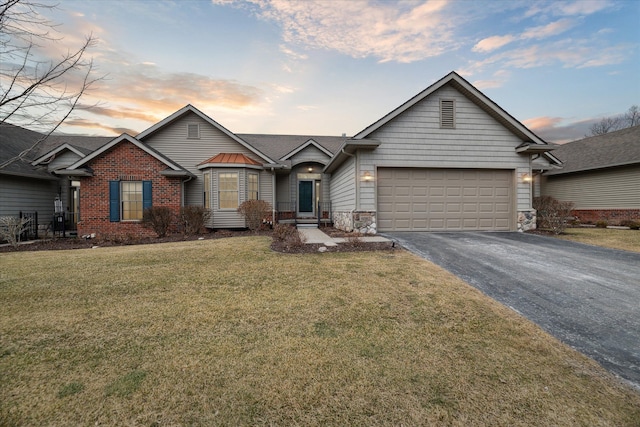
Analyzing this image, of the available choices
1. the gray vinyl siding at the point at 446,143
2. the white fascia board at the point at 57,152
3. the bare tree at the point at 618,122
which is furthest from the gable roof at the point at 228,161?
the bare tree at the point at 618,122

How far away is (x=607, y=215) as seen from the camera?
16.1m

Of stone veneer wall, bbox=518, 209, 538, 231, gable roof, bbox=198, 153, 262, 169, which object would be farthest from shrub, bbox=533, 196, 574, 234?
gable roof, bbox=198, 153, 262, 169

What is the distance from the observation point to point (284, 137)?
20797 millimetres

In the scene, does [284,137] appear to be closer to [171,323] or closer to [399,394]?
[171,323]

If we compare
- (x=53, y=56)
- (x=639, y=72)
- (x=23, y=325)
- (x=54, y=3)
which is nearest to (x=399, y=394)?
(x=23, y=325)

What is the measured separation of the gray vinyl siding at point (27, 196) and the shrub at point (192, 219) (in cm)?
857

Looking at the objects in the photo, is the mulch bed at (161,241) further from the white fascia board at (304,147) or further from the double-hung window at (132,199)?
the white fascia board at (304,147)

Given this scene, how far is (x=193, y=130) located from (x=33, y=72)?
38.1 feet

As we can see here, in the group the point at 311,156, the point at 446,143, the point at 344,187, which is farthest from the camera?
the point at 311,156

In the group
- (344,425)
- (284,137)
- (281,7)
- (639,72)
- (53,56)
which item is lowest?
(344,425)

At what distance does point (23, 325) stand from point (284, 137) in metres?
18.6

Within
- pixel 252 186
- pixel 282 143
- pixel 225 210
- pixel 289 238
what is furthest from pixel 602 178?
pixel 225 210

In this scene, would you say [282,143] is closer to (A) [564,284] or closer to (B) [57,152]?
(B) [57,152]

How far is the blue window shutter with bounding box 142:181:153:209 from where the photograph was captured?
12859 millimetres
